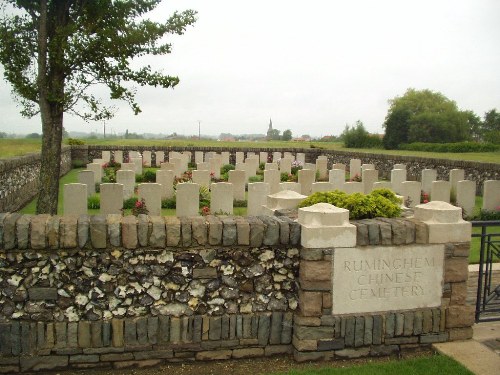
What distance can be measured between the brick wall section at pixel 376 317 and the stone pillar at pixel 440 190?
831 centimetres

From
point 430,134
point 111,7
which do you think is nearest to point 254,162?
point 111,7

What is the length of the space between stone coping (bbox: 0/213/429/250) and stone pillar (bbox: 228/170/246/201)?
9.11m

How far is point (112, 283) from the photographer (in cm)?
434

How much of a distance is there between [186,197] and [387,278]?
6682mm

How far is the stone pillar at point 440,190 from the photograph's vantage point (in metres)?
12.8

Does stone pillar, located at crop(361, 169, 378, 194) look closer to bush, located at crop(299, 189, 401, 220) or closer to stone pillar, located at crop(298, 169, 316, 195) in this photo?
stone pillar, located at crop(298, 169, 316, 195)

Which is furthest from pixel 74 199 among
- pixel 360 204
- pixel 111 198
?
pixel 360 204

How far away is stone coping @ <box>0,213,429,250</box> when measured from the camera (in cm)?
414

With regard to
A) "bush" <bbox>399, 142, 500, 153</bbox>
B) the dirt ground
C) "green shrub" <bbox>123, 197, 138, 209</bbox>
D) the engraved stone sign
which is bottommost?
the dirt ground

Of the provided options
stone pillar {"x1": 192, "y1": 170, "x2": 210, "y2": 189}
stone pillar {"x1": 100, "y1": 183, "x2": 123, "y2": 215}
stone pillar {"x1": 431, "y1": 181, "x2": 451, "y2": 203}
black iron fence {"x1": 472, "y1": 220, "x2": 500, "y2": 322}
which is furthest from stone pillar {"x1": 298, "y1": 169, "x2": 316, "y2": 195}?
black iron fence {"x1": 472, "y1": 220, "x2": 500, "y2": 322}

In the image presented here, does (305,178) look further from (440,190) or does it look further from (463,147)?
(463,147)

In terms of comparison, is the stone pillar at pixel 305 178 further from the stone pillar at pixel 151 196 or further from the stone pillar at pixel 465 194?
the stone pillar at pixel 151 196

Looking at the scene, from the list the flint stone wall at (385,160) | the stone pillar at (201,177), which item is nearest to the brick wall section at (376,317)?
the stone pillar at (201,177)

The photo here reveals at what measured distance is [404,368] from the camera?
440 centimetres
